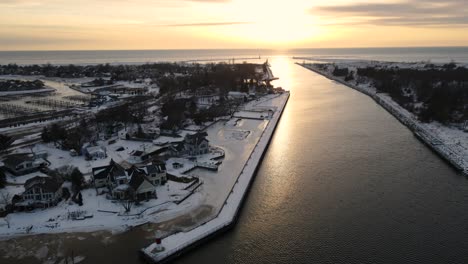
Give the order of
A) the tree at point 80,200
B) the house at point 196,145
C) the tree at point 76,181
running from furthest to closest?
the house at point 196,145
the tree at point 76,181
the tree at point 80,200

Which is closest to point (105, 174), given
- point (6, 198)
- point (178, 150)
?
point (6, 198)

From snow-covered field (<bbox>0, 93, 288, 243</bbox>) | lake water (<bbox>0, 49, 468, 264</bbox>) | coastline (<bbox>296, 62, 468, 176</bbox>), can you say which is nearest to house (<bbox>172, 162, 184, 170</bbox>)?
snow-covered field (<bbox>0, 93, 288, 243</bbox>)

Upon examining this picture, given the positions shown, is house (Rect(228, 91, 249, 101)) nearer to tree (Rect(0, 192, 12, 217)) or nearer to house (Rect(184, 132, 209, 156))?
house (Rect(184, 132, 209, 156))

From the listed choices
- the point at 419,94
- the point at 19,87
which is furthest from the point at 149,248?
the point at 19,87

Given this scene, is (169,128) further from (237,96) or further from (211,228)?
(237,96)

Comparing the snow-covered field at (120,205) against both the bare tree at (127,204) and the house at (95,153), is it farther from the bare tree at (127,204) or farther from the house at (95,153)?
the house at (95,153)

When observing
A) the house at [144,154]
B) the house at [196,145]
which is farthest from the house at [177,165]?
the house at [196,145]

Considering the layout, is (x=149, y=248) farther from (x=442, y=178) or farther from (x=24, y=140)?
(x=24, y=140)
